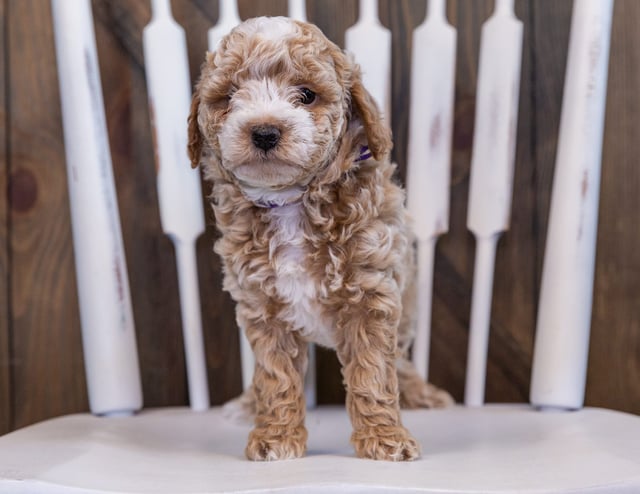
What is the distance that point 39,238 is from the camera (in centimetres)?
112

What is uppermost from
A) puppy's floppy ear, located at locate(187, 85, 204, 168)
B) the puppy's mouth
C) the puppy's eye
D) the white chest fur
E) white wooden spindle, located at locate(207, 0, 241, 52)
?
white wooden spindle, located at locate(207, 0, 241, 52)

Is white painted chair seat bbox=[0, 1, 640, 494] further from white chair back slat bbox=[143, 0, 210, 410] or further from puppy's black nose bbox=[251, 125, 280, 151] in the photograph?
puppy's black nose bbox=[251, 125, 280, 151]

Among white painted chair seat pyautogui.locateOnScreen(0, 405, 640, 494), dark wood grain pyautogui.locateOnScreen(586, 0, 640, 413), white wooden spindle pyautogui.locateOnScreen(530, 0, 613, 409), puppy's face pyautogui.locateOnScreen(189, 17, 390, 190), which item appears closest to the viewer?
white painted chair seat pyautogui.locateOnScreen(0, 405, 640, 494)

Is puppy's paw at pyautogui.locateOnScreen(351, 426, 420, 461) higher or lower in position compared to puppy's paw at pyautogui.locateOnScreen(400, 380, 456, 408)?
higher

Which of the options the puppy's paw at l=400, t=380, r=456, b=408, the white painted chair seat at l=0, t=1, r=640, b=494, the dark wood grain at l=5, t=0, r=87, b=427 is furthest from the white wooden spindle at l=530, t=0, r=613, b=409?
the dark wood grain at l=5, t=0, r=87, b=427

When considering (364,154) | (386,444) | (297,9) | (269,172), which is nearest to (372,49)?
(297,9)

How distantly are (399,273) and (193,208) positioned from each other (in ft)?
1.01

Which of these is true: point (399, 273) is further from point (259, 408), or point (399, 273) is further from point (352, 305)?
point (259, 408)

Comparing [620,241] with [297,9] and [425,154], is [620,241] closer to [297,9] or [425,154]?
[425,154]

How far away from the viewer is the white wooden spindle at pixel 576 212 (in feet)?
2.96

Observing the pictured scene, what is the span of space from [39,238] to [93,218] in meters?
0.26

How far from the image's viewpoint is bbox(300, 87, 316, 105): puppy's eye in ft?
2.40

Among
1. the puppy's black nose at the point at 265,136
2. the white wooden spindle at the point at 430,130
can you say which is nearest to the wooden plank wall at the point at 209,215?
the white wooden spindle at the point at 430,130

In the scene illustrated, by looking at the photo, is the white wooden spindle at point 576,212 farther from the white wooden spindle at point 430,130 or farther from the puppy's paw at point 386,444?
the puppy's paw at point 386,444
